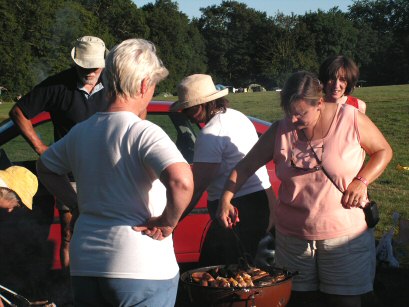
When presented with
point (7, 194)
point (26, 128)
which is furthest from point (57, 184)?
point (26, 128)

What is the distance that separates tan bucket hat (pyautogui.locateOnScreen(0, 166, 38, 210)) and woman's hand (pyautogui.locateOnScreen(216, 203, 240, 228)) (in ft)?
3.53

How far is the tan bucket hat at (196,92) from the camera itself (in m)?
3.92

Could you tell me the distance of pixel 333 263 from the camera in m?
3.47

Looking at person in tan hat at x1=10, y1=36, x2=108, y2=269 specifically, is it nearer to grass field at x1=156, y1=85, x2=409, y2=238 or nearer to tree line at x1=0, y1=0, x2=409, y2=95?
grass field at x1=156, y1=85, x2=409, y2=238

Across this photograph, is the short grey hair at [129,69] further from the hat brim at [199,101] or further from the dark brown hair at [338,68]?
the dark brown hair at [338,68]

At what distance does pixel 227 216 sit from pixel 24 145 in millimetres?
2347

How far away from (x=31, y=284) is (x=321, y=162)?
2.61 meters

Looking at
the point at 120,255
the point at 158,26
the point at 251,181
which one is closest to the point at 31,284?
the point at 251,181

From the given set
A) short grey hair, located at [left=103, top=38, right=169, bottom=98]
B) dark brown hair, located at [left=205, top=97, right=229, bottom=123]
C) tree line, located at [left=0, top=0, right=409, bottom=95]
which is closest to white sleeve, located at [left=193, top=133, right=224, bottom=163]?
dark brown hair, located at [left=205, top=97, right=229, bottom=123]

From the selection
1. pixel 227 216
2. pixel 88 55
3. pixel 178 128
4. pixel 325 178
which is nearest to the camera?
pixel 325 178

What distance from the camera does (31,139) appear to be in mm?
4645

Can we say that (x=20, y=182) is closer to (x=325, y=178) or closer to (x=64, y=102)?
(x=64, y=102)

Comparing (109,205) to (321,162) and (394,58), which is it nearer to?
(321,162)

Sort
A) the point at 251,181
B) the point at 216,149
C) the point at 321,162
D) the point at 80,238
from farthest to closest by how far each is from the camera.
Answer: the point at 251,181, the point at 216,149, the point at 321,162, the point at 80,238
